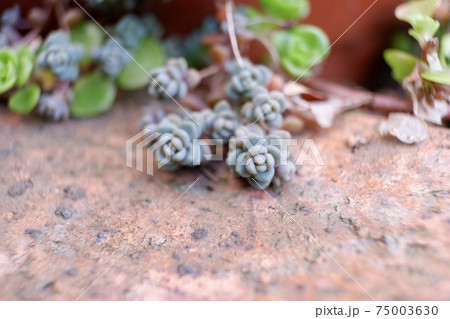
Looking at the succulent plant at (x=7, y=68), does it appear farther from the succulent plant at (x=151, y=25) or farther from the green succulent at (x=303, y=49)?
the green succulent at (x=303, y=49)

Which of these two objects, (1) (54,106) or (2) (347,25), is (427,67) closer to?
(2) (347,25)

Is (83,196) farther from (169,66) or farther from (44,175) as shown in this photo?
(169,66)

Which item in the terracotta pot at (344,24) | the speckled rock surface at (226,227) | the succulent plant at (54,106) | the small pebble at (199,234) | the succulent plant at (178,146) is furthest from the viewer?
the terracotta pot at (344,24)

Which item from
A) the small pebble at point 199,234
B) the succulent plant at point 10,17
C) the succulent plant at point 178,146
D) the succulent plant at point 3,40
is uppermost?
the succulent plant at point 10,17

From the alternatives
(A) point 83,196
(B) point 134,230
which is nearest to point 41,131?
(A) point 83,196

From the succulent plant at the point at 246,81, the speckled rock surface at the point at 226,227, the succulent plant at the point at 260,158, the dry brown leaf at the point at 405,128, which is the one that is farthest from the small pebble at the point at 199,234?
the dry brown leaf at the point at 405,128

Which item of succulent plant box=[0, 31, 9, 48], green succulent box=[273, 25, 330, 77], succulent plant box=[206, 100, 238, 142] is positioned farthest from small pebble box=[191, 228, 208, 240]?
succulent plant box=[0, 31, 9, 48]
